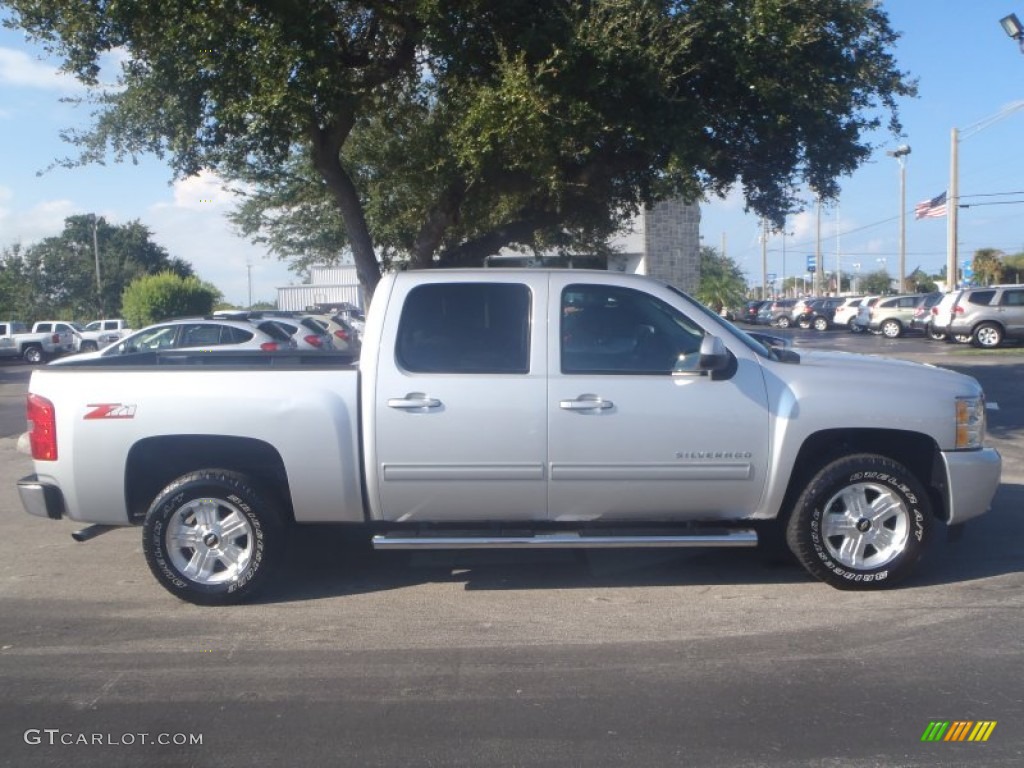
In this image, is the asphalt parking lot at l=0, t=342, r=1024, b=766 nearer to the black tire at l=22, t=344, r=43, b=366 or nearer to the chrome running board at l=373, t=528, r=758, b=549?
the chrome running board at l=373, t=528, r=758, b=549

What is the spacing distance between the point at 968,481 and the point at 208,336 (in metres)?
15.8

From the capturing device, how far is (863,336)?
39656 millimetres

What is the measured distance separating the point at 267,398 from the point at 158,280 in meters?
42.7

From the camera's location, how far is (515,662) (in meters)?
5.46

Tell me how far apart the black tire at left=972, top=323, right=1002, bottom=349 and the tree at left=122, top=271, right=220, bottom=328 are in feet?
104

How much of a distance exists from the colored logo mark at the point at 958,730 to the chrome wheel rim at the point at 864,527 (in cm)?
184

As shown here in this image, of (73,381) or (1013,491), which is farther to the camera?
(1013,491)

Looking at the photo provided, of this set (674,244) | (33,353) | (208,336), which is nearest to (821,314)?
(674,244)

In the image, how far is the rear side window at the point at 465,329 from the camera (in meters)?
6.31

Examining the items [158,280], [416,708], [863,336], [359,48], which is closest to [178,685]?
[416,708]

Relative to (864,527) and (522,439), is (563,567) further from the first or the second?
(864,527)

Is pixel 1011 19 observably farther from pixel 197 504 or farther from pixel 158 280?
pixel 158 280

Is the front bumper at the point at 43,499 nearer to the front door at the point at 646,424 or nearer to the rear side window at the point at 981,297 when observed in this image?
the front door at the point at 646,424

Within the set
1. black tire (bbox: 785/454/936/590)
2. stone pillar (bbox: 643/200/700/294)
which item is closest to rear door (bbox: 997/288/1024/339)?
stone pillar (bbox: 643/200/700/294)
